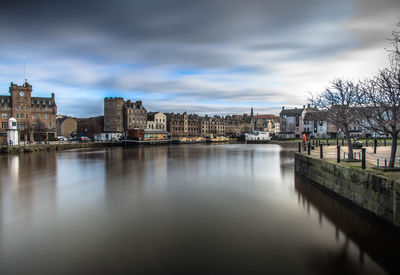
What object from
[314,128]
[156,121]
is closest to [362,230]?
[314,128]

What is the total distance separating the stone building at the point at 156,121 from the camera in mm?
85200

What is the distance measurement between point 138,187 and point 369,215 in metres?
12.3

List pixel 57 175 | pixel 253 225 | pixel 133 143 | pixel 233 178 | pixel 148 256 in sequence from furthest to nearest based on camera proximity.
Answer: pixel 133 143
pixel 57 175
pixel 233 178
pixel 253 225
pixel 148 256

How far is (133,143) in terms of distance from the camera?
66.9m

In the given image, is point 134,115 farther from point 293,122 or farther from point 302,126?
point 302,126

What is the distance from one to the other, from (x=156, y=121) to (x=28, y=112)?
3812 cm

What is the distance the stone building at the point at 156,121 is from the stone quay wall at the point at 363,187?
7366 cm

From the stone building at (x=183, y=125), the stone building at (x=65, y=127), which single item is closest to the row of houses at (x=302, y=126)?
the stone building at (x=183, y=125)

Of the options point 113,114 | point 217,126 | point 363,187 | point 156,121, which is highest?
point 113,114

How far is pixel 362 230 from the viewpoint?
8.61 metres

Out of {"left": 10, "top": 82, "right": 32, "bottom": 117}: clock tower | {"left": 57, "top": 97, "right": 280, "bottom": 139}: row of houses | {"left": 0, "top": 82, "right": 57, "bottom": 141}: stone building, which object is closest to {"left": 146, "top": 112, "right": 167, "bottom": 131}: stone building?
{"left": 57, "top": 97, "right": 280, "bottom": 139}: row of houses

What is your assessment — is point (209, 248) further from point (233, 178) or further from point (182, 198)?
point (233, 178)

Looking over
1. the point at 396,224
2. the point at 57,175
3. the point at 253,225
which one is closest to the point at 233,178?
the point at 253,225

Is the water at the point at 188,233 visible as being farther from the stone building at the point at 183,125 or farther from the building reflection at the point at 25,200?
the stone building at the point at 183,125
